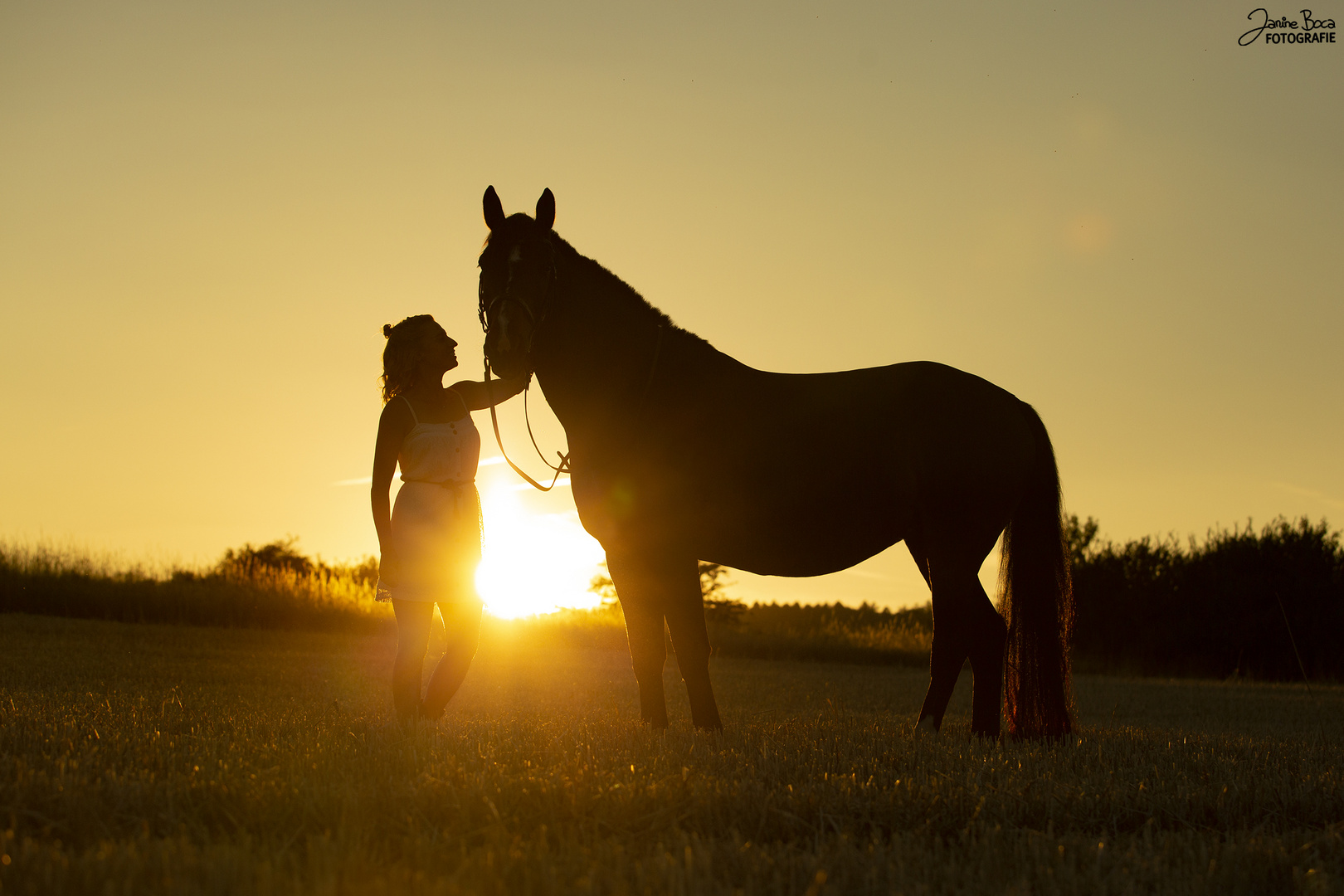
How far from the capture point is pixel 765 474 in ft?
17.4

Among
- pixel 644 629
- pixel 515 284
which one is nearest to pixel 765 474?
pixel 644 629

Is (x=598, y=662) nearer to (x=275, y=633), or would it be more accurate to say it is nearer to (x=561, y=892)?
(x=275, y=633)

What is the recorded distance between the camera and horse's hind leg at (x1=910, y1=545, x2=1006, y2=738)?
18.4 feet

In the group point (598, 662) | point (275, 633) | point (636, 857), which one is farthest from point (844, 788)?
point (275, 633)

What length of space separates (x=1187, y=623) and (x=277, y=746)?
27225 millimetres

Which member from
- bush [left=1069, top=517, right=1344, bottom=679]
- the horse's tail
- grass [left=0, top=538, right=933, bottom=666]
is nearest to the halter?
the horse's tail

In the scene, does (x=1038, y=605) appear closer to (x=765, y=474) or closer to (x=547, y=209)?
(x=765, y=474)

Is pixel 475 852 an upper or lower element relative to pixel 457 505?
lower

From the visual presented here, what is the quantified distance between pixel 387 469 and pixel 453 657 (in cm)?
114

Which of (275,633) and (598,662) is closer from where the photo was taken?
(598,662)

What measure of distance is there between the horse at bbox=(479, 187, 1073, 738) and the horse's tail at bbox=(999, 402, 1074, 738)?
0.4 inches

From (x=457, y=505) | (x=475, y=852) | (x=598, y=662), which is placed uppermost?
(x=457, y=505)

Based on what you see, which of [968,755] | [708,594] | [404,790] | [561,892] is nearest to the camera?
[561,892]

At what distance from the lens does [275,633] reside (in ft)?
52.6
